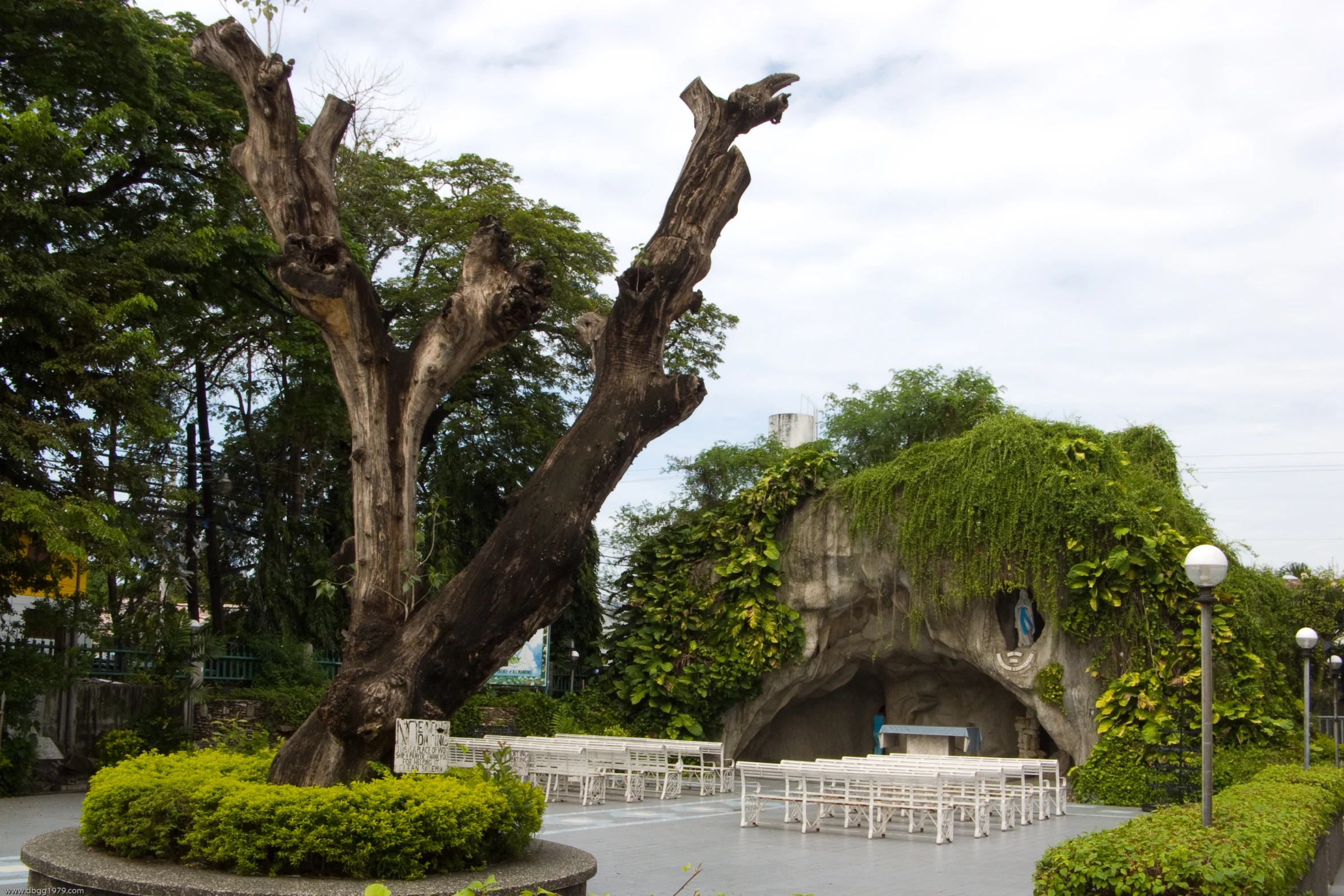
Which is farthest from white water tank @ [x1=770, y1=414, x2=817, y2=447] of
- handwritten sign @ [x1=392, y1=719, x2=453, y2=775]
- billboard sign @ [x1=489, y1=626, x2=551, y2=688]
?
handwritten sign @ [x1=392, y1=719, x2=453, y2=775]

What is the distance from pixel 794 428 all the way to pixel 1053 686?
12.8 meters

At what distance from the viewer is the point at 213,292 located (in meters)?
18.1

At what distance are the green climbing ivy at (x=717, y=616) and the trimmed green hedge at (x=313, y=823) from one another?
12635mm

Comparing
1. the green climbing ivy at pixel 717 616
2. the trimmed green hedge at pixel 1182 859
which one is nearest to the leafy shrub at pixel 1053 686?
the green climbing ivy at pixel 717 616

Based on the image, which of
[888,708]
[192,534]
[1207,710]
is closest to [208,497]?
[192,534]

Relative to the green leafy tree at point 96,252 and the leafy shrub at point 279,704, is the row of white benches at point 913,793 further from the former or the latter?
the green leafy tree at point 96,252

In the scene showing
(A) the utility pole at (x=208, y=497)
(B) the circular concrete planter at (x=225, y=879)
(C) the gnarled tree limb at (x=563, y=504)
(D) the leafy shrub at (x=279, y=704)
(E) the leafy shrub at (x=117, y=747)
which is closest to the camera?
(B) the circular concrete planter at (x=225, y=879)

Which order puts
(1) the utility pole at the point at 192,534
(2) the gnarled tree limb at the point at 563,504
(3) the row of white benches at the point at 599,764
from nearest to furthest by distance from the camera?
(2) the gnarled tree limb at the point at 563,504, (3) the row of white benches at the point at 599,764, (1) the utility pole at the point at 192,534

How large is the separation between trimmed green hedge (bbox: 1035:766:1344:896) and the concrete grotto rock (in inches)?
427

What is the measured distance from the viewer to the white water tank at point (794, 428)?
96.9 feet

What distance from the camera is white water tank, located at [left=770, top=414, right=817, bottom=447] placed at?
96.9 ft

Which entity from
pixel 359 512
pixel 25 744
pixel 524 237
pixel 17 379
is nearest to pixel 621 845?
pixel 359 512

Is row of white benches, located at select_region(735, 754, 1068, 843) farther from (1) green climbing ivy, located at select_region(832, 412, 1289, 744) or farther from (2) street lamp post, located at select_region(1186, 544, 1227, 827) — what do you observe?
(2) street lamp post, located at select_region(1186, 544, 1227, 827)

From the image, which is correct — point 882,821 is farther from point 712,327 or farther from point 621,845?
point 712,327
